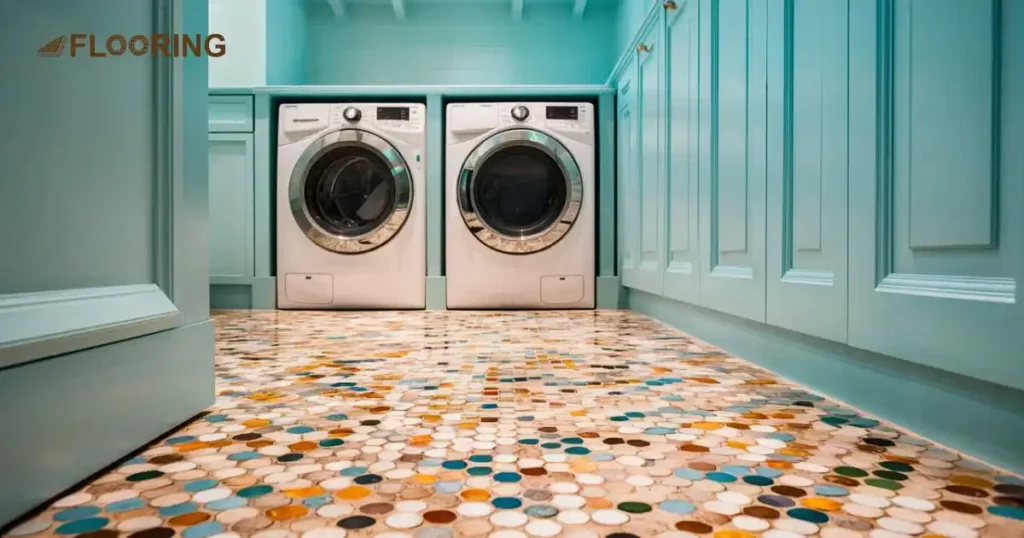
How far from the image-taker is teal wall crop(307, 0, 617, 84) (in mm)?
3949

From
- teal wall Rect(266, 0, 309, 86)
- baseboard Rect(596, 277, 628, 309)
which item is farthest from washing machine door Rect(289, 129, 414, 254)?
baseboard Rect(596, 277, 628, 309)

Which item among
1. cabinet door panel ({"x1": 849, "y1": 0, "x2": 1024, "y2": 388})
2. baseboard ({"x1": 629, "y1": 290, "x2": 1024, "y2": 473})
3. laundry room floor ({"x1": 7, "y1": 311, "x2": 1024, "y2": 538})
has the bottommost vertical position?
laundry room floor ({"x1": 7, "y1": 311, "x2": 1024, "y2": 538})

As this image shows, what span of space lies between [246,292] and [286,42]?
1425mm

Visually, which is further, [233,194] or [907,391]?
[233,194]

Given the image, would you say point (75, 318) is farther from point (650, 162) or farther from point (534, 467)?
point (650, 162)

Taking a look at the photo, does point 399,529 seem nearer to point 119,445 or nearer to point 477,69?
point 119,445

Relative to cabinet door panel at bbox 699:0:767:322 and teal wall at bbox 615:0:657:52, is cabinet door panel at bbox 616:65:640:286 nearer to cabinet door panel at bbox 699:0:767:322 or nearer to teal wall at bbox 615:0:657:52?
teal wall at bbox 615:0:657:52

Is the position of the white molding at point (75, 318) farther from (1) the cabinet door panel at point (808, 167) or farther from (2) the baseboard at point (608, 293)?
(2) the baseboard at point (608, 293)

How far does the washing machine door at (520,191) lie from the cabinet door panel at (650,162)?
477 millimetres

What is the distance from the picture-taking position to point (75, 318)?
28.2 inches

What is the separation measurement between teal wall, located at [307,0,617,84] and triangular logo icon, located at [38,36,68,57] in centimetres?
334

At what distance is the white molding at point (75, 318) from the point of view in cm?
62

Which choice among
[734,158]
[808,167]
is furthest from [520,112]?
[808,167]

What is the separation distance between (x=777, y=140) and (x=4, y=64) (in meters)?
1.19
